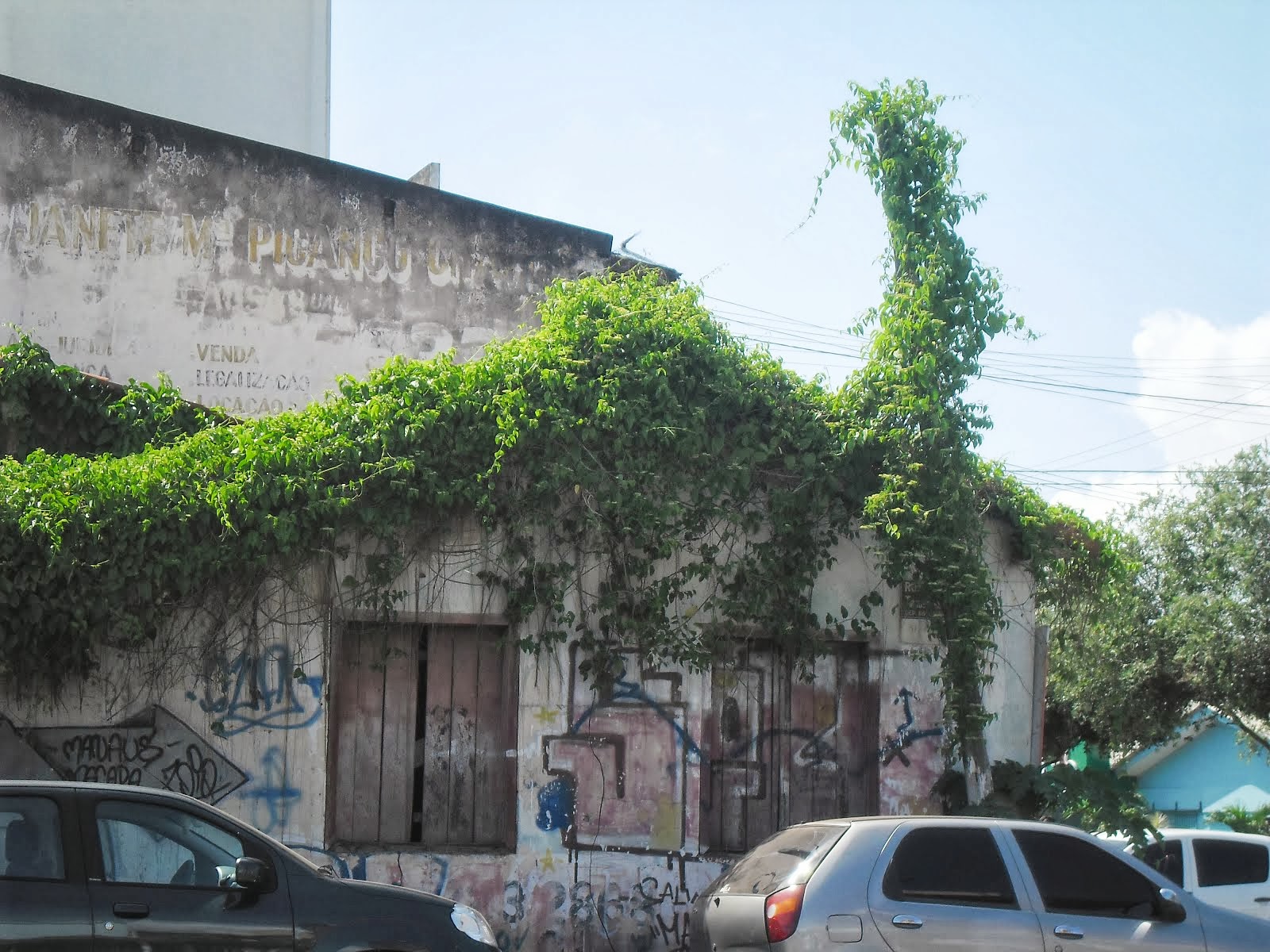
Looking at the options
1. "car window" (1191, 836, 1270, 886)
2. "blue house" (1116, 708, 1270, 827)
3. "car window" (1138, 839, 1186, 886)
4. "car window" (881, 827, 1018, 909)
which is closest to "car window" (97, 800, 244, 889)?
"car window" (881, 827, 1018, 909)

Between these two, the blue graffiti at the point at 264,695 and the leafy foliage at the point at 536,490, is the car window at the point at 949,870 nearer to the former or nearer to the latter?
the leafy foliage at the point at 536,490

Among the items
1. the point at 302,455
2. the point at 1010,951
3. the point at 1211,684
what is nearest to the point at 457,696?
the point at 302,455

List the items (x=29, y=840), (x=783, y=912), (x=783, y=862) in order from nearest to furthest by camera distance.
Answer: (x=29, y=840) < (x=783, y=912) < (x=783, y=862)

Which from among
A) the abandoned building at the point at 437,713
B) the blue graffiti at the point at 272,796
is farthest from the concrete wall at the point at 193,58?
the blue graffiti at the point at 272,796

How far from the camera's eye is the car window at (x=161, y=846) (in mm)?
5789

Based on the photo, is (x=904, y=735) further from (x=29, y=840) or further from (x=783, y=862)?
(x=29, y=840)

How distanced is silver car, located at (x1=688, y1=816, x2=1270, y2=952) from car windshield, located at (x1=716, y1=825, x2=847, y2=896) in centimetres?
1

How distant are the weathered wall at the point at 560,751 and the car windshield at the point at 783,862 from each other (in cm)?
268

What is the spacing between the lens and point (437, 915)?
6.39 metres

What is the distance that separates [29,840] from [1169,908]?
5.90 metres

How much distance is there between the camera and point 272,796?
9.79 metres

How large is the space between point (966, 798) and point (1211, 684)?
44.4 ft

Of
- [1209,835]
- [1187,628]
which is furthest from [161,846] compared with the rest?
[1187,628]

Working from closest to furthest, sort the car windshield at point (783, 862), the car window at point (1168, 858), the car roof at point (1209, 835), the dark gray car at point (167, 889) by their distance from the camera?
1. the dark gray car at point (167, 889)
2. the car windshield at point (783, 862)
3. the car window at point (1168, 858)
4. the car roof at point (1209, 835)
